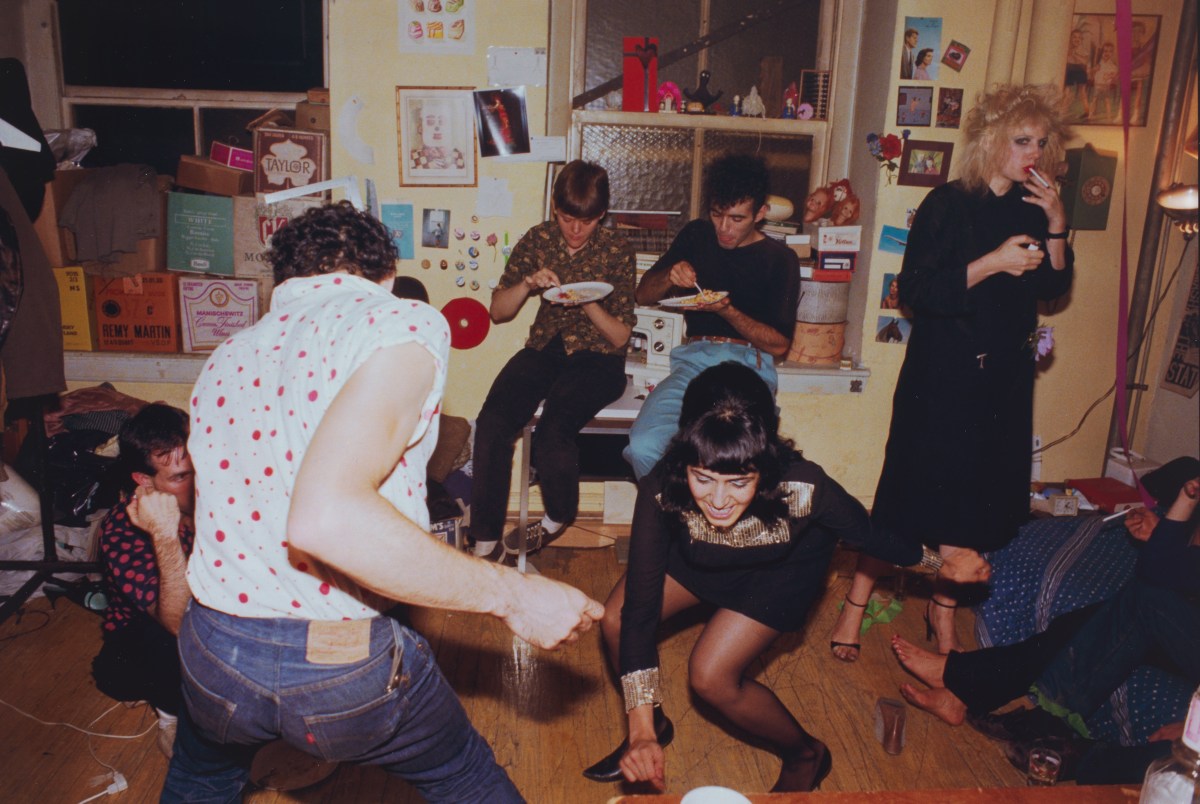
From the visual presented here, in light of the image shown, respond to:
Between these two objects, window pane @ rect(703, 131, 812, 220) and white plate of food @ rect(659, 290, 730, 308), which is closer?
white plate of food @ rect(659, 290, 730, 308)

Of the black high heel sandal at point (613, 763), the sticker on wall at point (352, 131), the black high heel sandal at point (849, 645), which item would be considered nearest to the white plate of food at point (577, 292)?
the sticker on wall at point (352, 131)

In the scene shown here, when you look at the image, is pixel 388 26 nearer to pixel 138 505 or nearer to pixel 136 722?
pixel 138 505

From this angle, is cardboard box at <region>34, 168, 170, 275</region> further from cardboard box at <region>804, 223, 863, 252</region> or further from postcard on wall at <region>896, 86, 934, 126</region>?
postcard on wall at <region>896, 86, 934, 126</region>

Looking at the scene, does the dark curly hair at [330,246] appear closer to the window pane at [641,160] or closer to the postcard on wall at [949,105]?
the window pane at [641,160]

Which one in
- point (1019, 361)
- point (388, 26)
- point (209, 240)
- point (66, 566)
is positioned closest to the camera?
point (1019, 361)

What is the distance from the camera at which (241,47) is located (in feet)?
13.2

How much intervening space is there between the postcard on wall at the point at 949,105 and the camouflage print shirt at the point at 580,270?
1489mm

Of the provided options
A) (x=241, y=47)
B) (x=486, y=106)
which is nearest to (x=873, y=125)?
(x=486, y=106)

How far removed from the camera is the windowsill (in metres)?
3.89

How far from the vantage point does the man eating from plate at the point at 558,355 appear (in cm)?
339

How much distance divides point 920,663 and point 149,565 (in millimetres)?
2324

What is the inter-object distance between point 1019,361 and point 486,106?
238 cm

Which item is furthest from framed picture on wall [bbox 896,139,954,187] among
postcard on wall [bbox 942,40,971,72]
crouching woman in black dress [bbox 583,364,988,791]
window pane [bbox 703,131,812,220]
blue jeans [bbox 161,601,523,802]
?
blue jeans [bbox 161,601,523,802]

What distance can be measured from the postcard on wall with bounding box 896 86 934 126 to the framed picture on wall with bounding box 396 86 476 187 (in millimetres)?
1855
